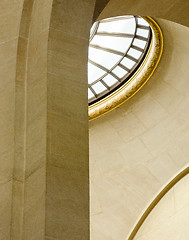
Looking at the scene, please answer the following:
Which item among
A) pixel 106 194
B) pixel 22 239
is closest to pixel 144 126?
pixel 106 194

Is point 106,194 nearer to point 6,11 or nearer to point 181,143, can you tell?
point 181,143

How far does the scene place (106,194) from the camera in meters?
11.8

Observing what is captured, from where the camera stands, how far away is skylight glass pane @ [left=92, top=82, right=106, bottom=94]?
11383mm

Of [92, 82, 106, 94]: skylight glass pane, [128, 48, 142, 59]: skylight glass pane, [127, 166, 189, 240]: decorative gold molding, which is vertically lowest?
[127, 166, 189, 240]: decorative gold molding

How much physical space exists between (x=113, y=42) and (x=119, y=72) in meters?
0.67

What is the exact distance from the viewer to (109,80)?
11258 millimetres

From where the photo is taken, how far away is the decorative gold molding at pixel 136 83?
10.2 meters

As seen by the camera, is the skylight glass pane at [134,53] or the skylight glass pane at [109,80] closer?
the skylight glass pane at [134,53]

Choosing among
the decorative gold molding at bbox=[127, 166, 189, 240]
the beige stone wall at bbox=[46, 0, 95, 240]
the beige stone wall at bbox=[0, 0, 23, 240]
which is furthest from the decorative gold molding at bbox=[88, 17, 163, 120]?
the beige stone wall at bbox=[46, 0, 95, 240]

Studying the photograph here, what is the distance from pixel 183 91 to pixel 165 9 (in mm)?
4473

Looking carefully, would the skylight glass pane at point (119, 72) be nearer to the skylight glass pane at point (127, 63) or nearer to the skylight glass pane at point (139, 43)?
the skylight glass pane at point (127, 63)

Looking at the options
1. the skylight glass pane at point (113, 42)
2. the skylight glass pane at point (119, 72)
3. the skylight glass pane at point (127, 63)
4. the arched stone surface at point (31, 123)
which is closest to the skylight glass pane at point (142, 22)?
the skylight glass pane at point (113, 42)

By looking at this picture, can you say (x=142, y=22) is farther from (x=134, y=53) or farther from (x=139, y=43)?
(x=134, y=53)

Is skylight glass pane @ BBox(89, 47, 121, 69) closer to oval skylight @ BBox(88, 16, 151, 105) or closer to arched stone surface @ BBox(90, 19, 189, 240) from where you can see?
oval skylight @ BBox(88, 16, 151, 105)
